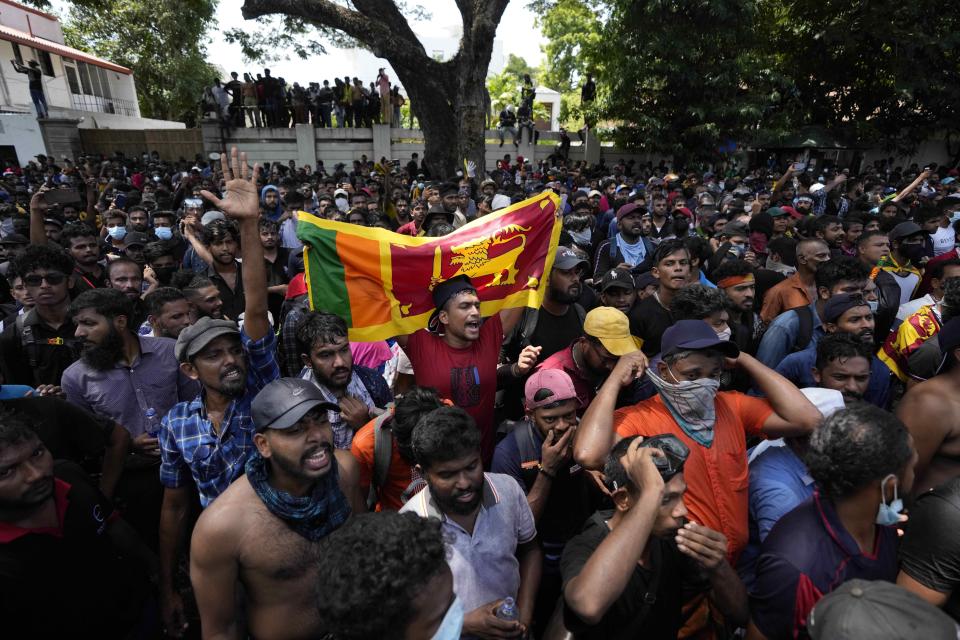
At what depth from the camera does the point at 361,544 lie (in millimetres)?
1547

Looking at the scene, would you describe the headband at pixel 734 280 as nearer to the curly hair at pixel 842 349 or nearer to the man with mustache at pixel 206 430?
the curly hair at pixel 842 349

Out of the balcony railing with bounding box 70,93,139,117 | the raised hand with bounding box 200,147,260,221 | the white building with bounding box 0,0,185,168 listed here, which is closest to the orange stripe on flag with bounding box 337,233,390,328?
the raised hand with bounding box 200,147,260,221

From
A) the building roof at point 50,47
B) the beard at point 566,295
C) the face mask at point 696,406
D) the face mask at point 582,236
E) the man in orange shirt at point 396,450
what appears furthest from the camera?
the building roof at point 50,47

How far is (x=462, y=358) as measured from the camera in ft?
11.7

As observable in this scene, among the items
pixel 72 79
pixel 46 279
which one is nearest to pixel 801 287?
pixel 46 279

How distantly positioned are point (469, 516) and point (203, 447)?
1.44m

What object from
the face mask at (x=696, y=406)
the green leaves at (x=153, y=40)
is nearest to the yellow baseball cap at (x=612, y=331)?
the face mask at (x=696, y=406)

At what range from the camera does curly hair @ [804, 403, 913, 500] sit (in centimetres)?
191

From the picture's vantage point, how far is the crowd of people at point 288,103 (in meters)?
22.1

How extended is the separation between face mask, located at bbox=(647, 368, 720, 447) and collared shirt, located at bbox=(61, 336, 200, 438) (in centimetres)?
304

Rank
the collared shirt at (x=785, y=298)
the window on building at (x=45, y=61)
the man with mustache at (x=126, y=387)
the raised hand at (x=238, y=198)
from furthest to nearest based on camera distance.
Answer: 1. the window on building at (x=45, y=61)
2. the collared shirt at (x=785, y=298)
3. the man with mustache at (x=126, y=387)
4. the raised hand at (x=238, y=198)

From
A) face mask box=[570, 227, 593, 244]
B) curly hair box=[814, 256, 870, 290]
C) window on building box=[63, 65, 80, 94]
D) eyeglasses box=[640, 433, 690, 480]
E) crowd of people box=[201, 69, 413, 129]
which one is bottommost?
face mask box=[570, 227, 593, 244]

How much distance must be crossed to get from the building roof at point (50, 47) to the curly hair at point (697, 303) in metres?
36.6

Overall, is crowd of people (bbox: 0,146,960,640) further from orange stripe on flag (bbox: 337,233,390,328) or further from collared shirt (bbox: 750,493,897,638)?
orange stripe on flag (bbox: 337,233,390,328)
